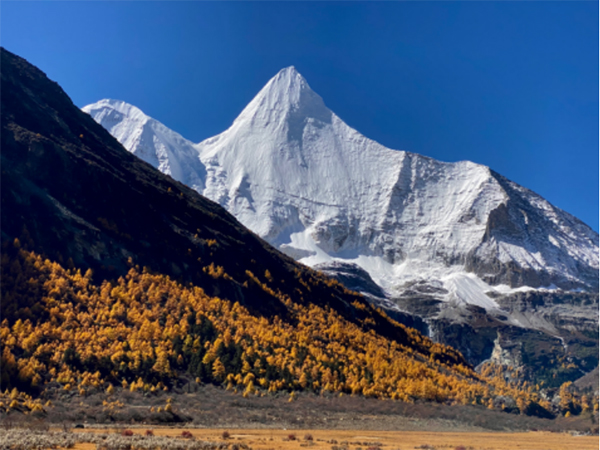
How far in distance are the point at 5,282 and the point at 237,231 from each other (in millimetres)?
70002

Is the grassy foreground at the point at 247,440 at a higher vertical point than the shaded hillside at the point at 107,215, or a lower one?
lower

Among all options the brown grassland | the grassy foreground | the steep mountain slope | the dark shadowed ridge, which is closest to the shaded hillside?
the dark shadowed ridge

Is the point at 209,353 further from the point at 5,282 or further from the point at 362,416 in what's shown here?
the point at 5,282

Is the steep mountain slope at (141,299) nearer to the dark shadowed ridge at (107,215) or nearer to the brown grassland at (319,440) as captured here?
the dark shadowed ridge at (107,215)

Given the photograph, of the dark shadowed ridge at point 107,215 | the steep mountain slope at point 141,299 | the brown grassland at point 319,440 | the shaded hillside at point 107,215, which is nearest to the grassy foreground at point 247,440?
the brown grassland at point 319,440

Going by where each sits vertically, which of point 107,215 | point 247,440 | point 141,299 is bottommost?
point 247,440

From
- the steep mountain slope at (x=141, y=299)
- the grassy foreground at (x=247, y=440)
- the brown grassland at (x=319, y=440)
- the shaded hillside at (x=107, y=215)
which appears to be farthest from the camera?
the shaded hillside at (x=107, y=215)

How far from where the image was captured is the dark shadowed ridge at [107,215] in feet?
299

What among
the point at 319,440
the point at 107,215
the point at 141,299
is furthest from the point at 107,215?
the point at 319,440

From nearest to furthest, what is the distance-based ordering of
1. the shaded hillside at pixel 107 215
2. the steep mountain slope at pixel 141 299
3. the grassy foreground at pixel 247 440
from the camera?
1. the grassy foreground at pixel 247 440
2. the steep mountain slope at pixel 141 299
3. the shaded hillside at pixel 107 215

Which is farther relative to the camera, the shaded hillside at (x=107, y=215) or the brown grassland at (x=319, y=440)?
the shaded hillside at (x=107, y=215)

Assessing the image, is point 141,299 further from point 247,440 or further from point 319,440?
point 247,440

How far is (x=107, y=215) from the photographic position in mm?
104438

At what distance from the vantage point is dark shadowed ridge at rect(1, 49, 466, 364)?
91.2m
